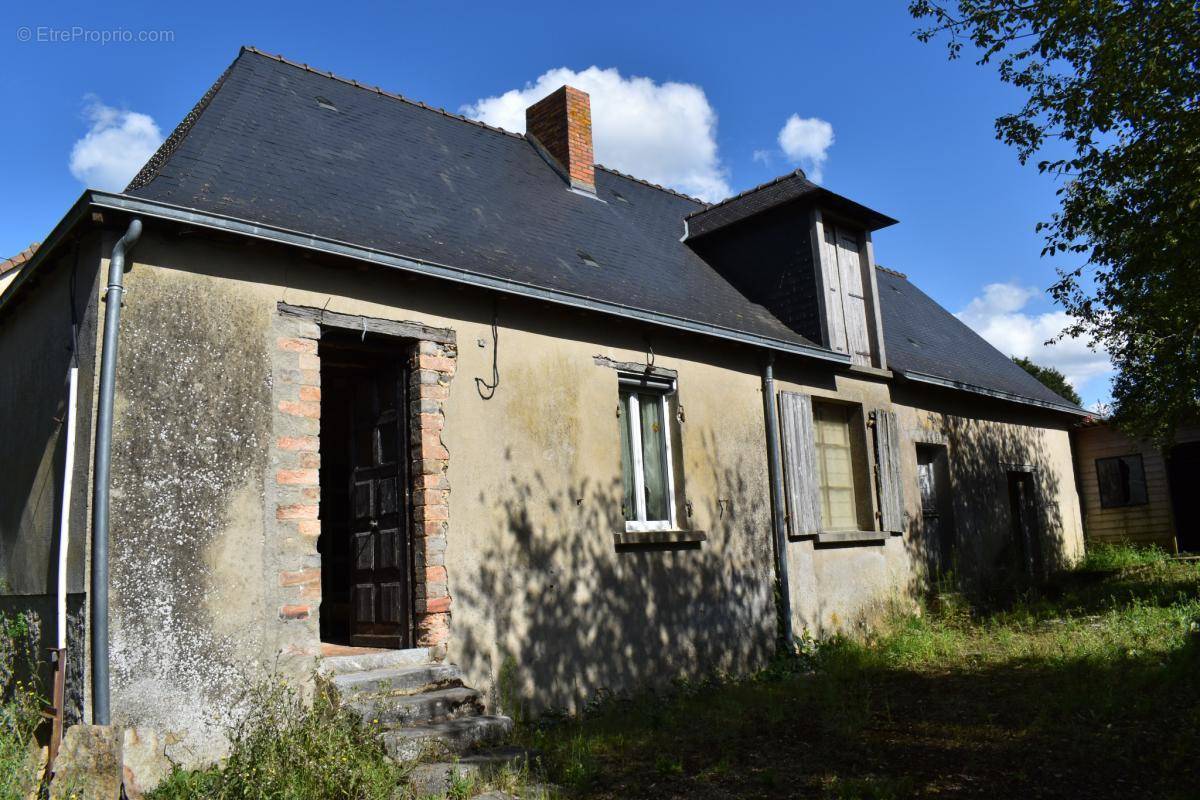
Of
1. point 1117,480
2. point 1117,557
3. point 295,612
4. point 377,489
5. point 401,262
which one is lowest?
point 1117,557

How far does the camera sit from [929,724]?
6.70 metres

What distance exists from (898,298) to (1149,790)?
1141cm

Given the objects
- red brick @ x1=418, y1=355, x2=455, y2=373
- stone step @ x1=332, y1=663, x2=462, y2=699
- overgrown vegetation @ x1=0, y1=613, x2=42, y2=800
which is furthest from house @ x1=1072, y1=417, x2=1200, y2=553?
overgrown vegetation @ x1=0, y1=613, x2=42, y2=800

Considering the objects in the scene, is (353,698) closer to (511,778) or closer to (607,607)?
(511,778)

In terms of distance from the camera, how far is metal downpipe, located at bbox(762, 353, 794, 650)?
31.4 feet

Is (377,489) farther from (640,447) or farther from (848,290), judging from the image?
(848,290)

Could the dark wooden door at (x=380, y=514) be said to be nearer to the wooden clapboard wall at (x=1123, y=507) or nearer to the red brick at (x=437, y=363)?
the red brick at (x=437, y=363)

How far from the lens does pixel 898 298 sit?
1572 centimetres

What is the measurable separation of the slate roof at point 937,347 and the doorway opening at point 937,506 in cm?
116

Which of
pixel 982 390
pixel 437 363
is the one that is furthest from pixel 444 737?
pixel 982 390

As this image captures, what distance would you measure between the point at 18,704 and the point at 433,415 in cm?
326

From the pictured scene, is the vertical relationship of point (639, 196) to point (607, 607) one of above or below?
above

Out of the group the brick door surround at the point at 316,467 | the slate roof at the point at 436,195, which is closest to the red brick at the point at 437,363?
the brick door surround at the point at 316,467

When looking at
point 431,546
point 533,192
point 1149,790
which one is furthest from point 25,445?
point 1149,790
